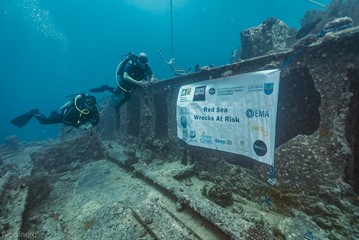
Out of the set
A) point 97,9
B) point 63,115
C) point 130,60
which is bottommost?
point 63,115

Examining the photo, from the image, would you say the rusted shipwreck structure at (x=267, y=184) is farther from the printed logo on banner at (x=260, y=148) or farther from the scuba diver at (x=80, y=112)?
the scuba diver at (x=80, y=112)

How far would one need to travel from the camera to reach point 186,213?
12.3 feet

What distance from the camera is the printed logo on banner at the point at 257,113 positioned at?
11.7 ft

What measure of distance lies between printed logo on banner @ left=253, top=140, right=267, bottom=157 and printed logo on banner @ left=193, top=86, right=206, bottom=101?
1659mm

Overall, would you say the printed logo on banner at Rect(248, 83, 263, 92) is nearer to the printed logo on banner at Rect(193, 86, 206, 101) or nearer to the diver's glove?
the printed logo on banner at Rect(193, 86, 206, 101)

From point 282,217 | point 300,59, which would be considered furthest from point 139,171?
point 300,59

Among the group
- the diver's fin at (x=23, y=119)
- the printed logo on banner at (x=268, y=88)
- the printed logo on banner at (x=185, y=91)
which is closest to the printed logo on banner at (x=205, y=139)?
the printed logo on banner at (x=185, y=91)

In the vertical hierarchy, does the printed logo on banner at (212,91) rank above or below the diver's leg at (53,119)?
above

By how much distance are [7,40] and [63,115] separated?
127m

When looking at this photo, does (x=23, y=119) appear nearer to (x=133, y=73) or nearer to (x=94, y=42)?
(x=133, y=73)

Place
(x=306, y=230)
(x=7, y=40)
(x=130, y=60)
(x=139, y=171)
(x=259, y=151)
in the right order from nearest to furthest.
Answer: (x=306, y=230)
(x=259, y=151)
(x=139, y=171)
(x=130, y=60)
(x=7, y=40)

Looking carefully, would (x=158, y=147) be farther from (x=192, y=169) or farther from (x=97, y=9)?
(x=97, y=9)

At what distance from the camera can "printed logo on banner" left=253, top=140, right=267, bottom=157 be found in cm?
363

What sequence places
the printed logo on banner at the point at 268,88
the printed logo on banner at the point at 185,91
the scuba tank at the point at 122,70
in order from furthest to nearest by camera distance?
the scuba tank at the point at 122,70
the printed logo on banner at the point at 185,91
the printed logo on banner at the point at 268,88
